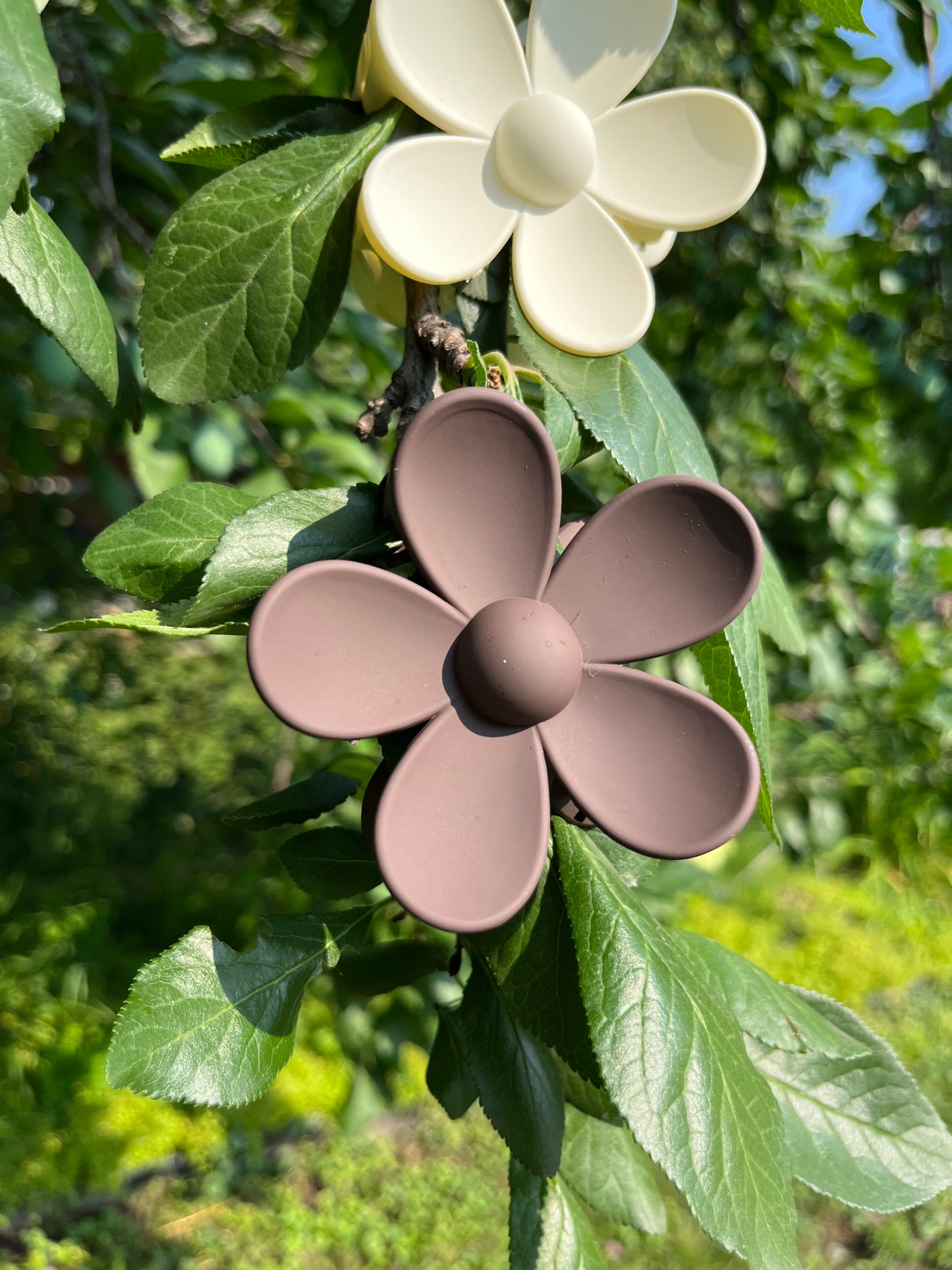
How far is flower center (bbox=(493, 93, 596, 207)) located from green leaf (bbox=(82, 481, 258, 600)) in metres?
0.31

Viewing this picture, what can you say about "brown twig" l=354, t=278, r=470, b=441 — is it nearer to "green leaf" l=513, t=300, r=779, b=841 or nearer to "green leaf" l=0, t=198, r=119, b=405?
"green leaf" l=513, t=300, r=779, b=841

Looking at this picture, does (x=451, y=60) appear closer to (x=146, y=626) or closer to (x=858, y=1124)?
(x=146, y=626)

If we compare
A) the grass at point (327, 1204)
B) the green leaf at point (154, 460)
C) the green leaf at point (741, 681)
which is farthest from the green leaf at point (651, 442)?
the grass at point (327, 1204)

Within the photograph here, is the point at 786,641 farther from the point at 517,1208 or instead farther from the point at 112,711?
the point at 112,711

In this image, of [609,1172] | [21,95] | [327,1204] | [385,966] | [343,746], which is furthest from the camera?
[327,1204]

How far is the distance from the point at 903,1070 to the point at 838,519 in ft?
7.09

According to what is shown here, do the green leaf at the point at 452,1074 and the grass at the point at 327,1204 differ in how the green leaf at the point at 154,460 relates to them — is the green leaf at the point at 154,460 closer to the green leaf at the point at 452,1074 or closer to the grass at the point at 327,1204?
the green leaf at the point at 452,1074

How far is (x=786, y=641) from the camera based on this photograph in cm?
73

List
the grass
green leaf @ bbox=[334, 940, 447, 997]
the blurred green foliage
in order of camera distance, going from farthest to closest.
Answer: the grass < the blurred green foliage < green leaf @ bbox=[334, 940, 447, 997]

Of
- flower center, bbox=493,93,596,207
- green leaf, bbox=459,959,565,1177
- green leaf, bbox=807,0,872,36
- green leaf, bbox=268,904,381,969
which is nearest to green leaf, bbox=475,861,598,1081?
green leaf, bbox=459,959,565,1177

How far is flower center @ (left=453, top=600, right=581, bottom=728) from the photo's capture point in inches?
18.7

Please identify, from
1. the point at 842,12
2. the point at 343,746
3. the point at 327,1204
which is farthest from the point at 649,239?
the point at 327,1204

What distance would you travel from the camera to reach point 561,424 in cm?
59

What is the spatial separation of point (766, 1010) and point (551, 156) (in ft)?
2.05
